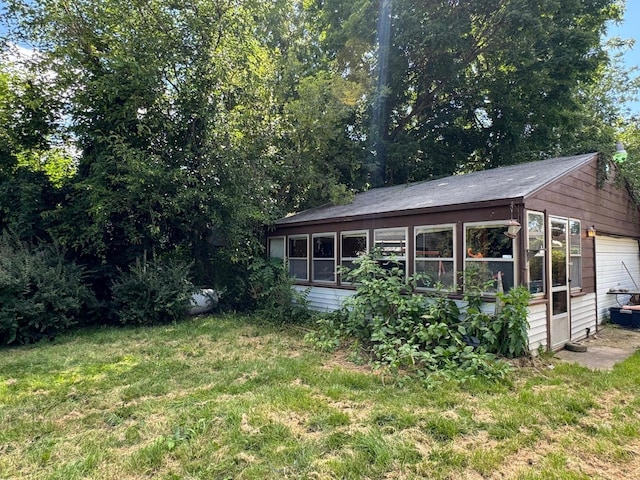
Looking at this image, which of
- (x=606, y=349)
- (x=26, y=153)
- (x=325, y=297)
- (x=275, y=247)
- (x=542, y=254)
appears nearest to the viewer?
(x=542, y=254)

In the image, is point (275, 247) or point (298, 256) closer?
point (298, 256)

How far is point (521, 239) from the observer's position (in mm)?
5254

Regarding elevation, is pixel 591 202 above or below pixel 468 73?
below

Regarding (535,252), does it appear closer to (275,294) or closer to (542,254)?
(542,254)

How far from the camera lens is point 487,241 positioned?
18.5ft

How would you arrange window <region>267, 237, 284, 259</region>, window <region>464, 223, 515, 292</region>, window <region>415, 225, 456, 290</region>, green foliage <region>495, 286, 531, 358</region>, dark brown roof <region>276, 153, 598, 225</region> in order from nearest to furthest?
1. green foliage <region>495, 286, 531, 358</region>
2. window <region>464, 223, 515, 292</region>
3. dark brown roof <region>276, 153, 598, 225</region>
4. window <region>415, 225, 456, 290</region>
5. window <region>267, 237, 284, 259</region>

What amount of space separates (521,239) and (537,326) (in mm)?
1351

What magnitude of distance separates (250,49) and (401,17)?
5.99 m

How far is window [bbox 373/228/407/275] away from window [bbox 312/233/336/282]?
140 centimetres

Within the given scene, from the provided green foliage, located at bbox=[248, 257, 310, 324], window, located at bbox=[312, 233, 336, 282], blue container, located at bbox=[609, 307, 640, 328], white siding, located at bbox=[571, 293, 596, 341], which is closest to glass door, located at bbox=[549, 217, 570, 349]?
white siding, located at bbox=[571, 293, 596, 341]

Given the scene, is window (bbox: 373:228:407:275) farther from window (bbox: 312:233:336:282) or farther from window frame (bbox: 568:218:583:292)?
window frame (bbox: 568:218:583:292)

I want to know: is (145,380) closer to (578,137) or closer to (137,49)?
(137,49)

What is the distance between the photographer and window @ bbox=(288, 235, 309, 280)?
9.28 metres

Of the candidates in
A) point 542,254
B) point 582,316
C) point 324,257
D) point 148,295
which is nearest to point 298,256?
point 324,257
